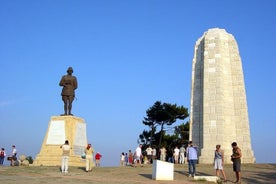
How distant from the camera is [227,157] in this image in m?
28.2

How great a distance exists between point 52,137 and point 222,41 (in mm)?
15525

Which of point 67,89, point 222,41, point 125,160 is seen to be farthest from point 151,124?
point 67,89

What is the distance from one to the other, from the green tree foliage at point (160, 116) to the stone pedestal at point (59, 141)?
31381mm

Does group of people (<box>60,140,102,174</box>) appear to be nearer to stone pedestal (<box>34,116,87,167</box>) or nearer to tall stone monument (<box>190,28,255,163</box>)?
stone pedestal (<box>34,116,87,167</box>)

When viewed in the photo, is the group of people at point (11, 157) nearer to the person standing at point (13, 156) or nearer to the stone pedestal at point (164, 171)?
the person standing at point (13, 156)

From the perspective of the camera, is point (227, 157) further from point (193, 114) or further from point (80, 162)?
point (80, 162)

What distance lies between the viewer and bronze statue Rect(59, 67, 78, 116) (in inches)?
970

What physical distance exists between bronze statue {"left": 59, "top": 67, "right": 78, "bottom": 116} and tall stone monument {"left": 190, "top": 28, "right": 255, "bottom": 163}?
10.5m

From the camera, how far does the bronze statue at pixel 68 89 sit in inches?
970

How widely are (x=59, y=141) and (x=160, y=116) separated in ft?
108

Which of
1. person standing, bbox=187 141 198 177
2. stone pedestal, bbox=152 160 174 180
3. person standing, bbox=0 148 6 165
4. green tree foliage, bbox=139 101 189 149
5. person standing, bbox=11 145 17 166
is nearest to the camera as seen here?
stone pedestal, bbox=152 160 174 180

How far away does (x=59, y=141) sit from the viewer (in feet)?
77.0

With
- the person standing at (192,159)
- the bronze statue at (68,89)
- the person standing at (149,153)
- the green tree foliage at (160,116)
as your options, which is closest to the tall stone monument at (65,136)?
the bronze statue at (68,89)

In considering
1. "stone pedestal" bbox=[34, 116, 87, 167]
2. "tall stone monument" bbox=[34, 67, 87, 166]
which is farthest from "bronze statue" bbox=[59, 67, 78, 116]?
"stone pedestal" bbox=[34, 116, 87, 167]
